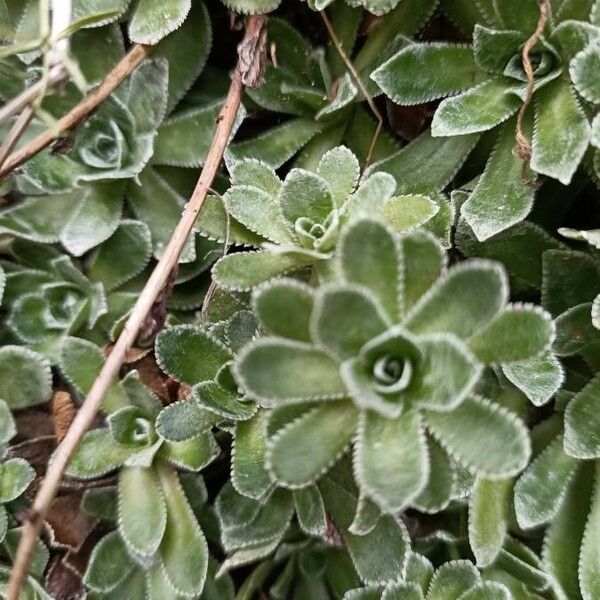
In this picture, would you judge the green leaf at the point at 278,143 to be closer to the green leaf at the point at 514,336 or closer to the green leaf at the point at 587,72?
the green leaf at the point at 587,72

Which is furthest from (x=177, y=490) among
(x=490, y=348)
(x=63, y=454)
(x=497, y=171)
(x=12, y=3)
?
(x=12, y=3)

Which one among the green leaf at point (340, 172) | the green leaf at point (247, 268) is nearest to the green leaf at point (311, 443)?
the green leaf at point (247, 268)

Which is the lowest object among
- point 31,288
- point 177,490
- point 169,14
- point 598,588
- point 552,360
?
point 598,588

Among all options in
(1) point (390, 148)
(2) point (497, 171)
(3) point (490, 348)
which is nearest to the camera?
(3) point (490, 348)

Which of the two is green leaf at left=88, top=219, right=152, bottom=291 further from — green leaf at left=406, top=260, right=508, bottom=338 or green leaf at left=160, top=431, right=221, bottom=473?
green leaf at left=406, top=260, right=508, bottom=338

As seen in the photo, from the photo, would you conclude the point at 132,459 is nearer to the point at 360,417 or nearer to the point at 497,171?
the point at 360,417

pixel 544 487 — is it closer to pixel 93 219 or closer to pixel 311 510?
pixel 311 510
